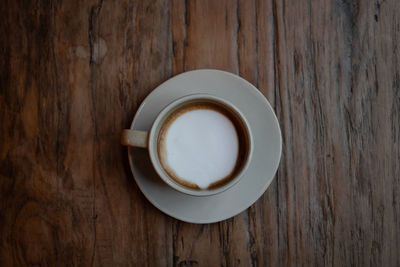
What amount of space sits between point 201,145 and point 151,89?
0.66 ft

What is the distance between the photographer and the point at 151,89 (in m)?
0.76

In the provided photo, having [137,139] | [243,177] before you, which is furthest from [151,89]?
[243,177]

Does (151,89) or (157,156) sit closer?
(157,156)

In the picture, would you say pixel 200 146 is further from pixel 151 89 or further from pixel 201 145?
pixel 151 89

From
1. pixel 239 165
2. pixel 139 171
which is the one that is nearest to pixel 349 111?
pixel 239 165

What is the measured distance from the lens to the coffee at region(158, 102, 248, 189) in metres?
0.67

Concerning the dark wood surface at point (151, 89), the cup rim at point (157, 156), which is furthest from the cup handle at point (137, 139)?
the dark wood surface at point (151, 89)

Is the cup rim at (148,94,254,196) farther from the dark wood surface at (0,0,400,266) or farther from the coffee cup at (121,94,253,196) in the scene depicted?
the dark wood surface at (0,0,400,266)

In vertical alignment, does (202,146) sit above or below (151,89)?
below

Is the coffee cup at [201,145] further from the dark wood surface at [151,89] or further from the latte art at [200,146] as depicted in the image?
the dark wood surface at [151,89]

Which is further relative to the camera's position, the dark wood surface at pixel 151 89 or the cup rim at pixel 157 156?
the dark wood surface at pixel 151 89

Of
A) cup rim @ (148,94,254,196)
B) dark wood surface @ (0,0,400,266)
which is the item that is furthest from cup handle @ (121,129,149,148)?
dark wood surface @ (0,0,400,266)

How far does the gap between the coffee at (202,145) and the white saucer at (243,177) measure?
4 cm

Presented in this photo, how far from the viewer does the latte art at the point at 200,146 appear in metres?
0.67
